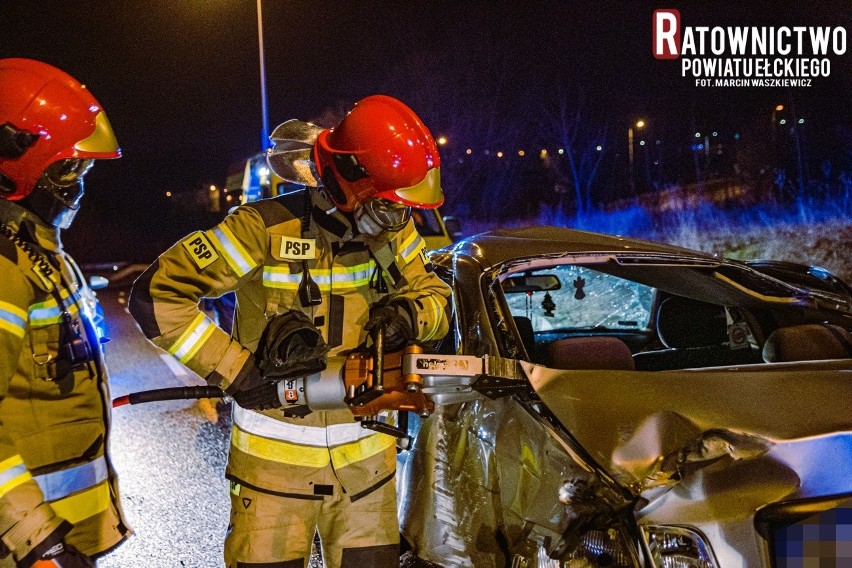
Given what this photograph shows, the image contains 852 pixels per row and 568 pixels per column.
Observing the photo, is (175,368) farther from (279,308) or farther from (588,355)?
(588,355)

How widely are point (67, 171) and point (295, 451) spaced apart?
1.08 metres

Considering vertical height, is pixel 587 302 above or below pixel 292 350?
below

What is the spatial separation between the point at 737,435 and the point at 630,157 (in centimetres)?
3041

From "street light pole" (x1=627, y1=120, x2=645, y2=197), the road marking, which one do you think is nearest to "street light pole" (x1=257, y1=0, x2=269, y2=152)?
the road marking

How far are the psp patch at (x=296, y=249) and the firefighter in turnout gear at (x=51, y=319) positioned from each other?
0.60m

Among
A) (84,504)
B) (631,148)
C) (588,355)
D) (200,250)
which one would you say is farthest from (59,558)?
(631,148)

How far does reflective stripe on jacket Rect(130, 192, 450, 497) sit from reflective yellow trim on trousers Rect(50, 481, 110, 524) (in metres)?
0.37

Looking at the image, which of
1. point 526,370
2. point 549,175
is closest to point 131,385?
point 526,370

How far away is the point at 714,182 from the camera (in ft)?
84.3

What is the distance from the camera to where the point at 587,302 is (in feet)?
15.7

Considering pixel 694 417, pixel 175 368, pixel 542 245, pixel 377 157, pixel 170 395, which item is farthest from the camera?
pixel 175 368

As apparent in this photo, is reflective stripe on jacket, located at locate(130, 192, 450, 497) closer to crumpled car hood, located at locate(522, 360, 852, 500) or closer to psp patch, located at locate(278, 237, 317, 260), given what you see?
psp patch, located at locate(278, 237, 317, 260)

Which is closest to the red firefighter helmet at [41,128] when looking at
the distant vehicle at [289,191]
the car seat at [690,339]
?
the car seat at [690,339]

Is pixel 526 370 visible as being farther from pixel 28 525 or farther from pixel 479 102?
pixel 479 102
